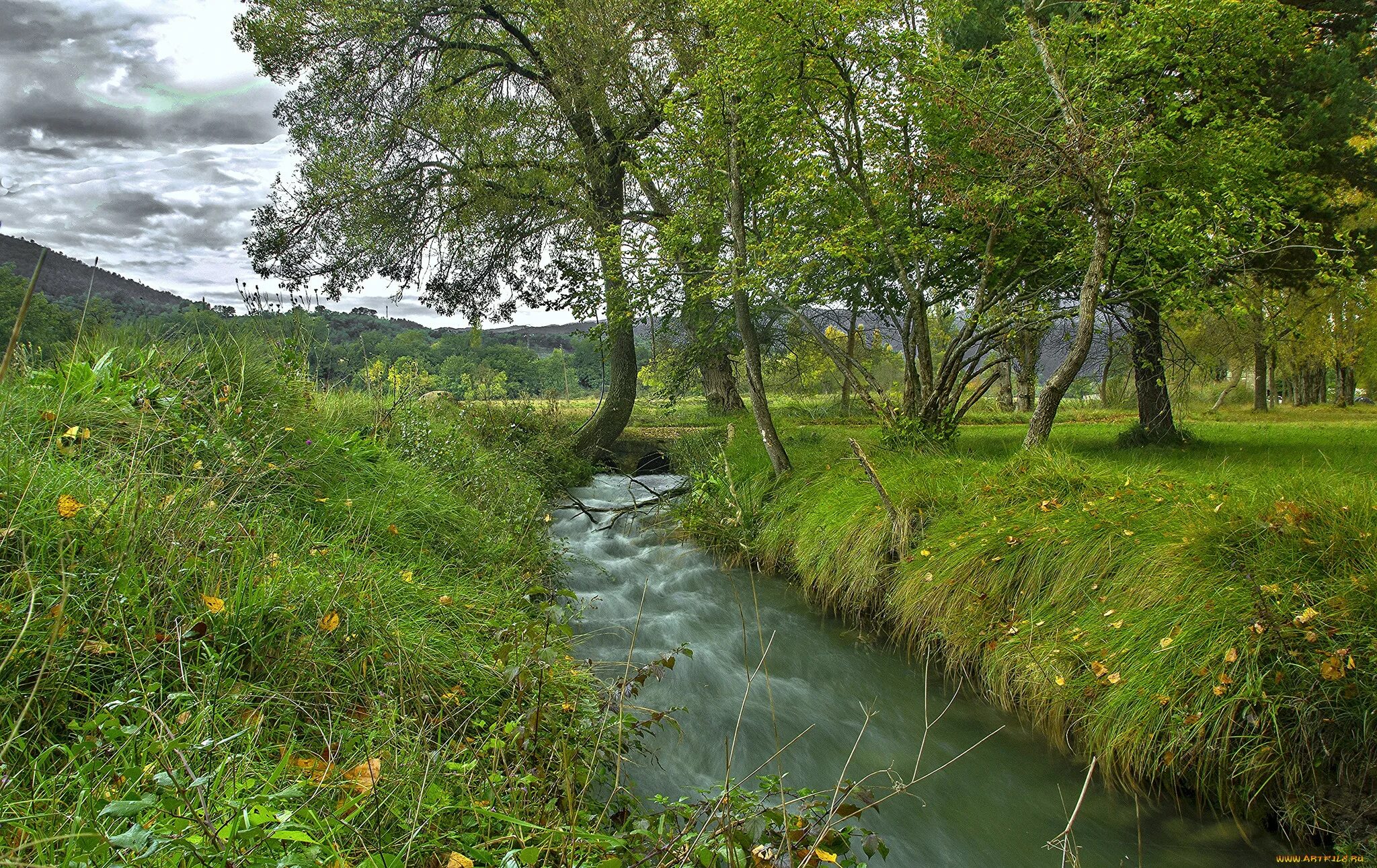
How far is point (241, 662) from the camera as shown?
2627 mm

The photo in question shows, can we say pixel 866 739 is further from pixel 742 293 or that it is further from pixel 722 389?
pixel 722 389

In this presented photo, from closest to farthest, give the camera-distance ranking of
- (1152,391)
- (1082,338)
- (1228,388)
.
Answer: (1082,338) → (1152,391) → (1228,388)

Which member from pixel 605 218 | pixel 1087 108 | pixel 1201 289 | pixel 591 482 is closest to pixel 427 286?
pixel 605 218

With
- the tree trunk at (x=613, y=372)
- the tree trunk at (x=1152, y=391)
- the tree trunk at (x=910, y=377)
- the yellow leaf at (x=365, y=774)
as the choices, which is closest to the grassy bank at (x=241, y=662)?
the yellow leaf at (x=365, y=774)

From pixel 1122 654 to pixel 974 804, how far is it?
4.01ft

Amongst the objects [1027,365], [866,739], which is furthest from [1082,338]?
[1027,365]

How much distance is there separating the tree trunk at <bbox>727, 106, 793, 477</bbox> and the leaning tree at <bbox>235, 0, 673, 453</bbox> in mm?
2961

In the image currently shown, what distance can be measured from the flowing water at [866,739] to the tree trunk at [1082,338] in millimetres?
3103

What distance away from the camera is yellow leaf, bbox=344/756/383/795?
191 centimetres

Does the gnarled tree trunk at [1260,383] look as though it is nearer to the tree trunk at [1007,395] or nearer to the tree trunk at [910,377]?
the tree trunk at [1007,395]

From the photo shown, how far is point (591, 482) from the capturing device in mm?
13016

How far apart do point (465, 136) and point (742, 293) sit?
8599 millimetres

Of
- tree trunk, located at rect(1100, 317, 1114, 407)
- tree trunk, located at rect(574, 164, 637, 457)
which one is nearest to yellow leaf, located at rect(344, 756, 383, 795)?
tree trunk, located at rect(1100, 317, 1114, 407)

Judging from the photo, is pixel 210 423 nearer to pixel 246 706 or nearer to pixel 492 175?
pixel 246 706
